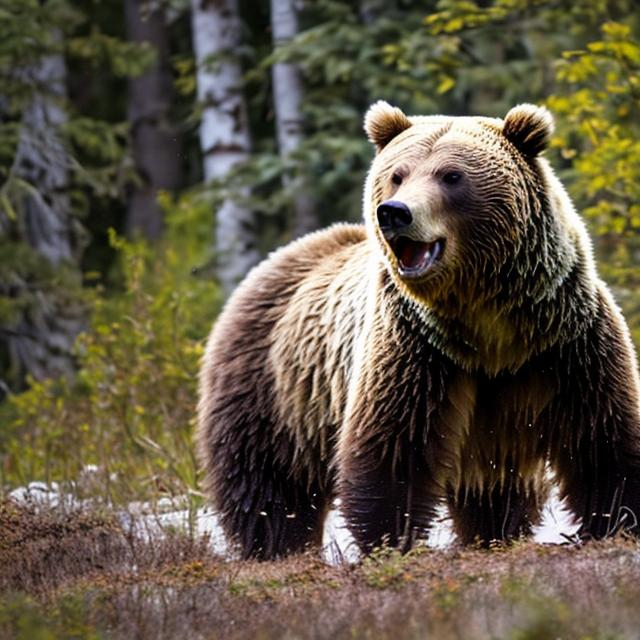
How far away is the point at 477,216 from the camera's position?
5820 millimetres

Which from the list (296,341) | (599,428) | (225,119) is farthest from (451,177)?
(225,119)

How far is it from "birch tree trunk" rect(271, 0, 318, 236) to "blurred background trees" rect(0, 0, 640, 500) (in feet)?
0.07

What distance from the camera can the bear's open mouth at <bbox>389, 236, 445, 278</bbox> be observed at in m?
5.73

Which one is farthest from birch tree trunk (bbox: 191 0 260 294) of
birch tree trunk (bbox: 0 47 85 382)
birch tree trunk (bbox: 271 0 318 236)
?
birch tree trunk (bbox: 0 47 85 382)

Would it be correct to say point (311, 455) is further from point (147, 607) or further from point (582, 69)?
point (582, 69)

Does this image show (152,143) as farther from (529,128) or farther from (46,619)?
(46,619)

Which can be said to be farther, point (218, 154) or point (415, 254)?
point (218, 154)

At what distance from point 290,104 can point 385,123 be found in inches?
405

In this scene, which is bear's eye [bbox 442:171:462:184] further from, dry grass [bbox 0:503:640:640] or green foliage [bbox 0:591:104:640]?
green foliage [bbox 0:591:104:640]

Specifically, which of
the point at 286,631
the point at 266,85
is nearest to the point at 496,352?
the point at 286,631

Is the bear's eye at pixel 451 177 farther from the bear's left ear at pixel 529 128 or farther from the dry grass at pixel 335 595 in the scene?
the dry grass at pixel 335 595

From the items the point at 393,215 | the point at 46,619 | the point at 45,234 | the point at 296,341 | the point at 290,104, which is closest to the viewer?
the point at 46,619

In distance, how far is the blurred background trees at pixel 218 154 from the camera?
10.9 meters

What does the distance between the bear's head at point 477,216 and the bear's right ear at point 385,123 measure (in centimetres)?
19
